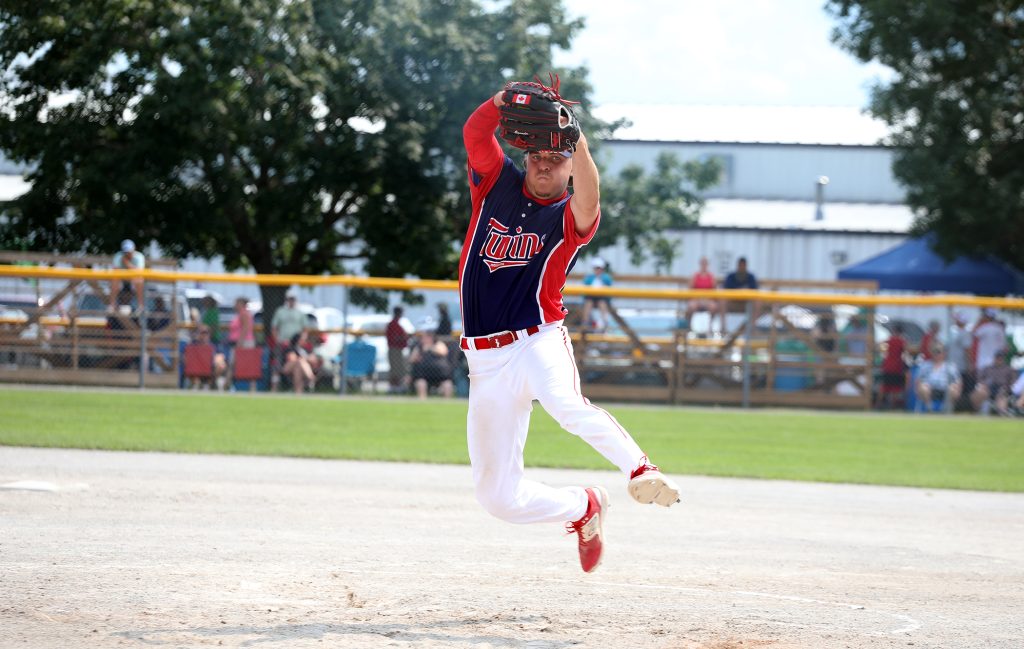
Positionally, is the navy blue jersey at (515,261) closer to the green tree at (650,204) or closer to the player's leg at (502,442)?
the player's leg at (502,442)

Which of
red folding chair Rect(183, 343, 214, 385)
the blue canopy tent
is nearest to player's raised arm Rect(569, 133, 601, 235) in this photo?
red folding chair Rect(183, 343, 214, 385)

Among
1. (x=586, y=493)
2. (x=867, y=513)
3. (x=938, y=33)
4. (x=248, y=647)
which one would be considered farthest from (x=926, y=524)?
(x=938, y=33)

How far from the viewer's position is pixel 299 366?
19.7 metres

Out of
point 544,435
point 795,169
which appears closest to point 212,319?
point 544,435

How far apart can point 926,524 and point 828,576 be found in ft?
9.01

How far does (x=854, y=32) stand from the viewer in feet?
95.8

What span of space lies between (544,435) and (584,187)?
968 cm

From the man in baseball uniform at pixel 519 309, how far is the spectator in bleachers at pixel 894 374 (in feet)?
51.6

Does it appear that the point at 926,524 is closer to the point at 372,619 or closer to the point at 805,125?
the point at 372,619

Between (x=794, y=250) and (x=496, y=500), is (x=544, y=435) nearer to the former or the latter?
(x=496, y=500)

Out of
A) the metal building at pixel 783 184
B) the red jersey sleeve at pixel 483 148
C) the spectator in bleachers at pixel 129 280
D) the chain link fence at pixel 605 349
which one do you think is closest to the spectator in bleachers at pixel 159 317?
the chain link fence at pixel 605 349

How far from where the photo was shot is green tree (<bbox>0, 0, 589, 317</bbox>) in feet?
72.6

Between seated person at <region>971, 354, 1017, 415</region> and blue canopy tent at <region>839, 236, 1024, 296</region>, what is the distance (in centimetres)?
611

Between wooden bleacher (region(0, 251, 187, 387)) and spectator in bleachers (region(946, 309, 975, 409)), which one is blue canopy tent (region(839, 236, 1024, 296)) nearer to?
spectator in bleachers (region(946, 309, 975, 409))
